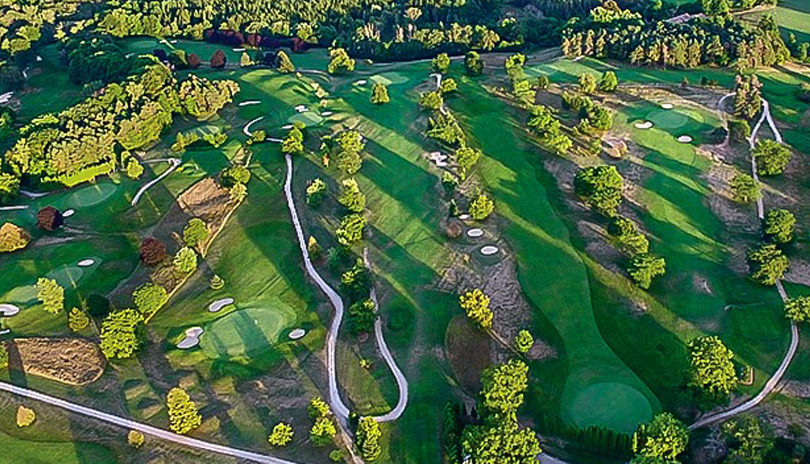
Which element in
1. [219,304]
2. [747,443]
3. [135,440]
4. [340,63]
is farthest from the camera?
[340,63]

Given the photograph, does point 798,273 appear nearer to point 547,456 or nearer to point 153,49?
point 547,456

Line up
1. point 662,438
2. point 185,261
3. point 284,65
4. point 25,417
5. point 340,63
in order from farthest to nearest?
point 284,65 → point 340,63 → point 185,261 → point 25,417 → point 662,438

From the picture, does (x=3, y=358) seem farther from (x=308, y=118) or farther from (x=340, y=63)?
(x=340, y=63)

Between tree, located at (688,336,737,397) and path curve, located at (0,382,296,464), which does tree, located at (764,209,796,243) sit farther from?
path curve, located at (0,382,296,464)

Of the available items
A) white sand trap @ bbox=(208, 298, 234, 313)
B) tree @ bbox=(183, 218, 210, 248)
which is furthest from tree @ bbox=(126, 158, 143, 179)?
white sand trap @ bbox=(208, 298, 234, 313)

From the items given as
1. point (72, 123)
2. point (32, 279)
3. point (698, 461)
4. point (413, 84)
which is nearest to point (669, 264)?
point (698, 461)

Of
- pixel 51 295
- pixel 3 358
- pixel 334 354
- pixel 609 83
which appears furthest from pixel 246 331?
pixel 609 83

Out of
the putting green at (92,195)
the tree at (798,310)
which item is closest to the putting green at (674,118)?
the tree at (798,310)
